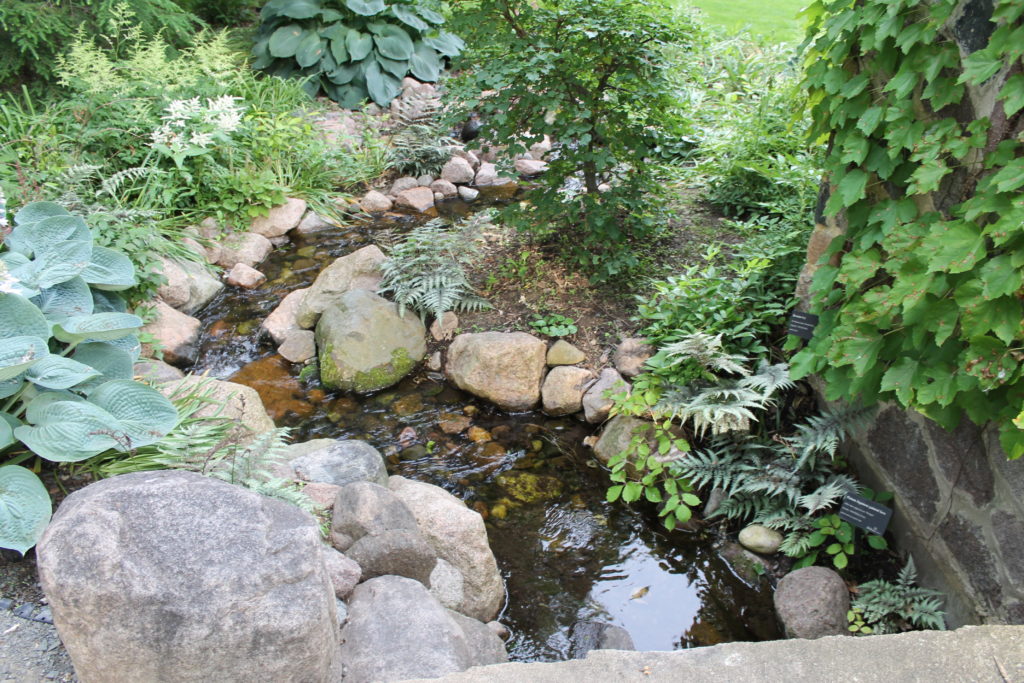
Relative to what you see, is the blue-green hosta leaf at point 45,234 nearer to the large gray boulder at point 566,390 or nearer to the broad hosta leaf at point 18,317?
the broad hosta leaf at point 18,317

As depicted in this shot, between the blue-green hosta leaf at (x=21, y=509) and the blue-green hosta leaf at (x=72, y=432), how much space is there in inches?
3.9

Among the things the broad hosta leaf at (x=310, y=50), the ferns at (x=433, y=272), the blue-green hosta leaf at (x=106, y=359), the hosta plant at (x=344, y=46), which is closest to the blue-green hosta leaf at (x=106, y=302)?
the blue-green hosta leaf at (x=106, y=359)

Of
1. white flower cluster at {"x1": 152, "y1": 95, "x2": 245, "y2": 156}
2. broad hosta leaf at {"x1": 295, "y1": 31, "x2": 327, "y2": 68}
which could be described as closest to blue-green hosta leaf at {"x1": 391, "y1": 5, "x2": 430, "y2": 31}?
broad hosta leaf at {"x1": 295, "y1": 31, "x2": 327, "y2": 68}

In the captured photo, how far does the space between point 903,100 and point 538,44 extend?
2135 millimetres

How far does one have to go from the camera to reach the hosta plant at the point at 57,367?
2.35m

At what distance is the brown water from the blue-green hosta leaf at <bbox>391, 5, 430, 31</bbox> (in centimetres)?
519

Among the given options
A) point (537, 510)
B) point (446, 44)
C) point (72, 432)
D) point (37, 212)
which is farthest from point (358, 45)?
point (72, 432)

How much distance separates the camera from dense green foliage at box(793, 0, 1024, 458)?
2035 millimetres

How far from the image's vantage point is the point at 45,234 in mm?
3201

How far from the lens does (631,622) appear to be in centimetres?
301

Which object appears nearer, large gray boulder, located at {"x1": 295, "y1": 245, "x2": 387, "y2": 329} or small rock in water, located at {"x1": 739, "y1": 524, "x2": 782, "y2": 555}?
small rock in water, located at {"x1": 739, "y1": 524, "x2": 782, "y2": 555}

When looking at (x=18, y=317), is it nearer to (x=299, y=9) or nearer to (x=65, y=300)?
(x=65, y=300)

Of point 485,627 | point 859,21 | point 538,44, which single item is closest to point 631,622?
point 485,627

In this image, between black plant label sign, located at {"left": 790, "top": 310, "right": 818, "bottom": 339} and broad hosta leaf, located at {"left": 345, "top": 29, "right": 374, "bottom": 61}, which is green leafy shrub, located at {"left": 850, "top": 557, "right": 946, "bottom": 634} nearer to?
black plant label sign, located at {"left": 790, "top": 310, "right": 818, "bottom": 339}
